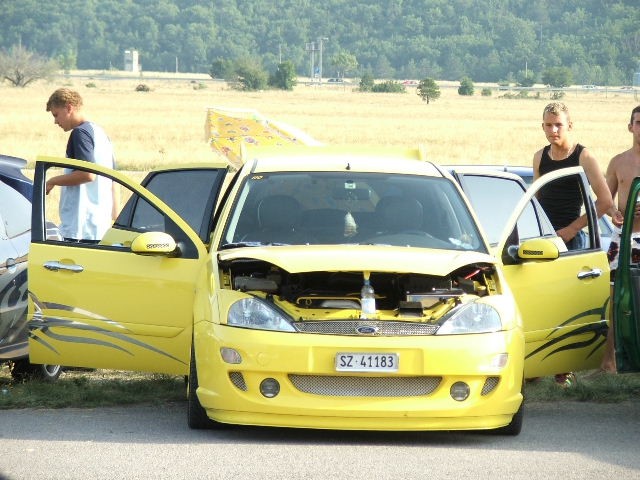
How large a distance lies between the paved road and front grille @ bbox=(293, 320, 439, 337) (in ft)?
1.83

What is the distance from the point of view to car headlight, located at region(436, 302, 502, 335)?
702 centimetres

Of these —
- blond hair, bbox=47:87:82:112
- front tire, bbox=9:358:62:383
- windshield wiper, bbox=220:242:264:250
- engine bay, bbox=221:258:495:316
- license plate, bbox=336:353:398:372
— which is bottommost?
front tire, bbox=9:358:62:383

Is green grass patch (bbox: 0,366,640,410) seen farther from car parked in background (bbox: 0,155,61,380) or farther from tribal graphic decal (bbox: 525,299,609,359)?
tribal graphic decal (bbox: 525,299,609,359)

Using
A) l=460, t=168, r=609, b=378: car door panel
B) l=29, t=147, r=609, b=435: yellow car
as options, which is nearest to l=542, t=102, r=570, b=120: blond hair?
l=29, t=147, r=609, b=435: yellow car

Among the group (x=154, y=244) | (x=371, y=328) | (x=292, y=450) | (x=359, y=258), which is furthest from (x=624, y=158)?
(x=292, y=450)

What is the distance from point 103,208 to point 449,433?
353 cm

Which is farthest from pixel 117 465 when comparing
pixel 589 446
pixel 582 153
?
pixel 582 153

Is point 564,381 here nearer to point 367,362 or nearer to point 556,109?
point 556,109

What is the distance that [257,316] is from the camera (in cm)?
706

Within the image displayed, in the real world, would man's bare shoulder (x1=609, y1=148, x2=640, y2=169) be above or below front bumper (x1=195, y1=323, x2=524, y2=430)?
above

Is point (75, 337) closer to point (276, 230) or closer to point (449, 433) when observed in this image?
point (276, 230)

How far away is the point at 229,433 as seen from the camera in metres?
7.33

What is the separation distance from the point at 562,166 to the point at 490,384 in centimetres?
320

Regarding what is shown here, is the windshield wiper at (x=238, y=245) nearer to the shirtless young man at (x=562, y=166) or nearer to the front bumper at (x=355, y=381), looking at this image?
the front bumper at (x=355, y=381)
